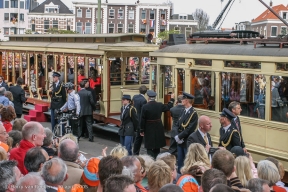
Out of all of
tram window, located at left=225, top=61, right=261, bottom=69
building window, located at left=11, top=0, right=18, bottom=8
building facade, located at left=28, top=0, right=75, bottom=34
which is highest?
building window, located at left=11, top=0, right=18, bottom=8

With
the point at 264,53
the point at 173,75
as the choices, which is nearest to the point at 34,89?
the point at 173,75

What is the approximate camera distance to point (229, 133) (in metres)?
8.97

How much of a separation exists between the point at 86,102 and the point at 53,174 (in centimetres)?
937

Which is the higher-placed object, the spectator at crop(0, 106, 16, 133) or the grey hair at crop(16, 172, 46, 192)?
the spectator at crop(0, 106, 16, 133)

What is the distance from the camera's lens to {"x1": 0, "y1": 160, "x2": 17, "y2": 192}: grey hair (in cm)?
510

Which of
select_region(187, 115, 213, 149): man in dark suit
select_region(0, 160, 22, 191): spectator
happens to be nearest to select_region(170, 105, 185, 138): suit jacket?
select_region(187, 115, 213, 149): man in dark suit

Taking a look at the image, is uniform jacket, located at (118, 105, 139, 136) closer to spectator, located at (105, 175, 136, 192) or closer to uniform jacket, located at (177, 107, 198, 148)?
uniform jacket, located at (177, 107, 198, 148)

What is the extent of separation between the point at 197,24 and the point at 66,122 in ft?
243

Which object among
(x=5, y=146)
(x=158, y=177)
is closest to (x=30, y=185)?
(x=158, y=177)

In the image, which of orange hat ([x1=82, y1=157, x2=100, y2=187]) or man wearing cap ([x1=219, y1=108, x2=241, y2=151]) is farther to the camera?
man wearing cap ([x1=219, y1=108, x2=241, y2=151])

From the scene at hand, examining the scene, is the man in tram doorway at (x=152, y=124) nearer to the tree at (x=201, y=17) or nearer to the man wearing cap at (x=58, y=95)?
the man wearing cap at (x=58, y=95)

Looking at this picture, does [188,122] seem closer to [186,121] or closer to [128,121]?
[186,121]

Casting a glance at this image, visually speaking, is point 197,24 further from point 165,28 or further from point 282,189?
point 282,189

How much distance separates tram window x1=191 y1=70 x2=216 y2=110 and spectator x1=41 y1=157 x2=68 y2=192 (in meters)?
6.82
